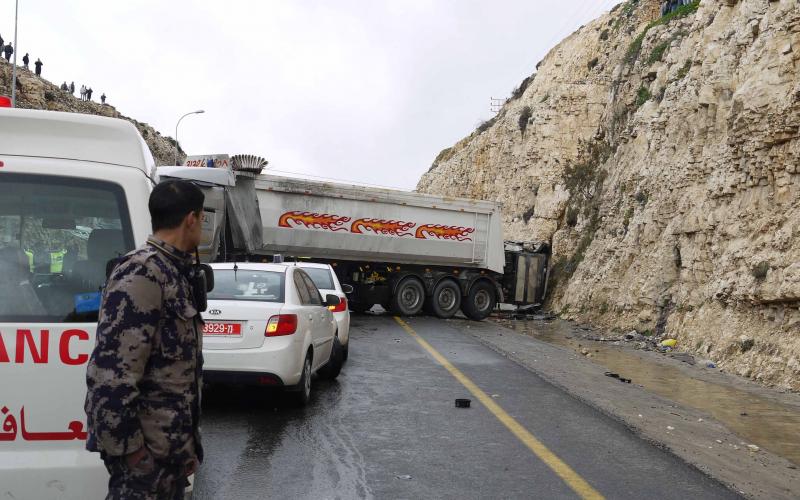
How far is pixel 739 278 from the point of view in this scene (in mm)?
15883

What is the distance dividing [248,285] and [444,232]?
53.2ft

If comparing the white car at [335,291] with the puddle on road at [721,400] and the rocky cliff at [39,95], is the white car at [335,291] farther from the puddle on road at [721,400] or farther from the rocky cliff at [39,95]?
the rocky cliff at [39,95]

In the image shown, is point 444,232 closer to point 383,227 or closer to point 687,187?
point 383,227

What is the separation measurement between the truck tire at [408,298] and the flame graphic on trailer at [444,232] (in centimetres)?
147

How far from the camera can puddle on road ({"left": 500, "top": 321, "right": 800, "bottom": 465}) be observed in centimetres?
870

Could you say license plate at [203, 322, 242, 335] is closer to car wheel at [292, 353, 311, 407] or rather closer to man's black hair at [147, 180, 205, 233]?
car wheel at [292, 353, 311, 407]

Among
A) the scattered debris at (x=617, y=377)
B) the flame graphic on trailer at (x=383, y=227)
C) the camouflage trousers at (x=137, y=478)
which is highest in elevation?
the flame graphic on trailer at (x=383, y=227)

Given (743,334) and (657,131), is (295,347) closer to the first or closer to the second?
(743,334)

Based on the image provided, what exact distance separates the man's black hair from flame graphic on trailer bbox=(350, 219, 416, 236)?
66.3 ft

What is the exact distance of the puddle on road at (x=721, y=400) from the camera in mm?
8703

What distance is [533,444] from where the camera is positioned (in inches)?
288

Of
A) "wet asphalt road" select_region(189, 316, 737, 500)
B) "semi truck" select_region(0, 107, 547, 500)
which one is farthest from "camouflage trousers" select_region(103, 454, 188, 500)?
"wet asphalt road" select_region(189, 316, 737, 500)

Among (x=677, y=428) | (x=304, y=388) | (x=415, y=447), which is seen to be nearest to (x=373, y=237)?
(x=304, y=388)

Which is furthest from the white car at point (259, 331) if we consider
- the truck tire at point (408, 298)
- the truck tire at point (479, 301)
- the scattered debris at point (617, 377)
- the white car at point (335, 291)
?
the truck tire at point (479, 301)
